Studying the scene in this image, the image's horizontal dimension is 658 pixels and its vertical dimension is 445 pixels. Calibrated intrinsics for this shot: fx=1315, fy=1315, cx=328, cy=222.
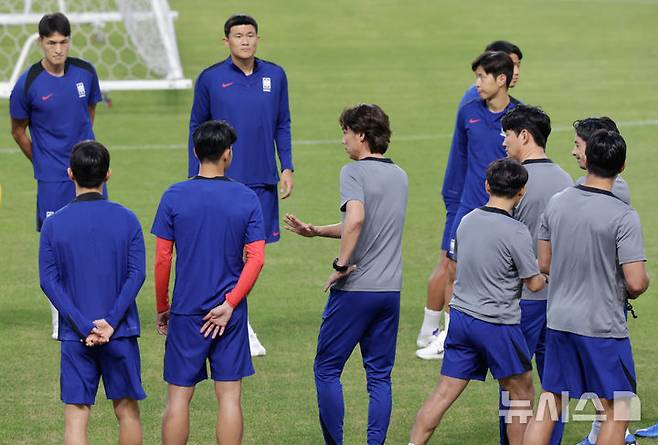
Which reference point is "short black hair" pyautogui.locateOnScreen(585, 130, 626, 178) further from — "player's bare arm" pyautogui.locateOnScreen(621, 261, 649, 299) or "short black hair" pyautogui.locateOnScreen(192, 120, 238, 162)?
"short black hair" pyautogui.locateOnScreen(192, 120, 238, 162)

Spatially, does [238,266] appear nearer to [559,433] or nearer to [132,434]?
[132,434]

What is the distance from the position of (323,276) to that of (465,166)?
302cm

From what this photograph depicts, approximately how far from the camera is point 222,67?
370 inches

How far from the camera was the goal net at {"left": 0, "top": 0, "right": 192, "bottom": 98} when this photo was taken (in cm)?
2041

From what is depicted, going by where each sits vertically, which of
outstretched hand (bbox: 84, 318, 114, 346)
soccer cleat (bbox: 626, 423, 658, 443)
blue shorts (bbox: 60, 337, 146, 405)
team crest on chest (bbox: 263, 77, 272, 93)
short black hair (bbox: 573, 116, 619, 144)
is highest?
short black hair (bbox: 573, 116, 619, 144)

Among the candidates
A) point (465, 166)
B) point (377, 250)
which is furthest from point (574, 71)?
point (377, 250)

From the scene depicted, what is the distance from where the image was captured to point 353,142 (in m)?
7.38

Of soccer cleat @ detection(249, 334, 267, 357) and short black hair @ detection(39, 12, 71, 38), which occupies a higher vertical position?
short black hair @ detection(39, 12, 71, 38)

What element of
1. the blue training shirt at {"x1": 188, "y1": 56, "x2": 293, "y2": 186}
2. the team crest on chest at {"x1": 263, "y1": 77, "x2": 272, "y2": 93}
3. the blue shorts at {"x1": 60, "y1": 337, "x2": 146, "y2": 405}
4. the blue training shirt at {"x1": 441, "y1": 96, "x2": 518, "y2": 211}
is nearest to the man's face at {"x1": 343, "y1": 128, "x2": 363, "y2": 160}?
the blue shorts at {"x1": 60, "y1": 337, "x2": 146, "y2": 405}

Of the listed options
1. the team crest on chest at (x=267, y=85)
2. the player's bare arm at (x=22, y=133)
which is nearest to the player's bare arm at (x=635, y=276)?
the team crest on chest at (x=267, y=85)

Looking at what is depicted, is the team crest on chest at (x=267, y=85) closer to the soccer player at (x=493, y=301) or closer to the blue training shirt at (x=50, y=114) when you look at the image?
the blue training shirt at (x=50, y=114)

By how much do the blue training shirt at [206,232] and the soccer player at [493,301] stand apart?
1136 mm

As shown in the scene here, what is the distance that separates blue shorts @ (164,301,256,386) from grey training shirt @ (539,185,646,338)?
5.40 feet

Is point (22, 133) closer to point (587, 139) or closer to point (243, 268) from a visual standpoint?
point (243, 268)
